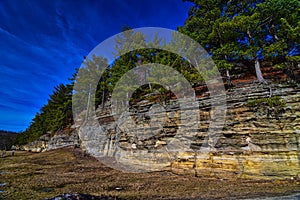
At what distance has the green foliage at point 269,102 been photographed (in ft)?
30.4

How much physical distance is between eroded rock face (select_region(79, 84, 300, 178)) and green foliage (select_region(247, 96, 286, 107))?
0.14 meters

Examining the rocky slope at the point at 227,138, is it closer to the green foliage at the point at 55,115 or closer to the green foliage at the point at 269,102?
the green foliage at the point at 269,102

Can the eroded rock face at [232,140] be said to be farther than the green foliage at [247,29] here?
No

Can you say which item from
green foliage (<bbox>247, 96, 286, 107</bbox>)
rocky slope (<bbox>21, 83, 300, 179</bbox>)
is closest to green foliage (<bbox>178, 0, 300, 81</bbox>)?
rocky slope (<bbox>21, 83, 300, 179</bbox>)

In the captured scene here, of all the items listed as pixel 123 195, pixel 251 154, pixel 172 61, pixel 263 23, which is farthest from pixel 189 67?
pixel 123 195

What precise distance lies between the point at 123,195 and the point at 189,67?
14809mm

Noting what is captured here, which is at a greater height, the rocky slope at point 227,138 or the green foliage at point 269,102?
the green foliage at point 269,102

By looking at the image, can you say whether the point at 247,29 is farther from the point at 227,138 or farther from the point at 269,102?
the point at 227,138

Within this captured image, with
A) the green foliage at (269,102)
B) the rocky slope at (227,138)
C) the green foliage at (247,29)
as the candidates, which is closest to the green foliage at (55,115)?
the rocky slope at (227,138)

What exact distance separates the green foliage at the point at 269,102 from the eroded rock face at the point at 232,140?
0.14 metres

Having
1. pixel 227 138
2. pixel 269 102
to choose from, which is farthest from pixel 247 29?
pixel 227 138

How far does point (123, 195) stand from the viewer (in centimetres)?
718

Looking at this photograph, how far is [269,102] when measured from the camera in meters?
9.54

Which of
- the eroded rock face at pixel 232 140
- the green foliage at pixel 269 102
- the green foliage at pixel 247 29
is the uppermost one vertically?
the green foliage at pixel 247 29
